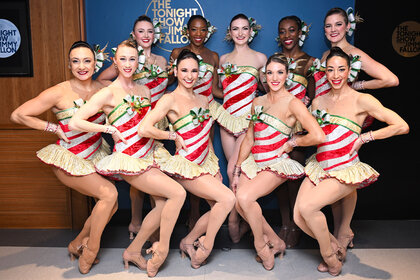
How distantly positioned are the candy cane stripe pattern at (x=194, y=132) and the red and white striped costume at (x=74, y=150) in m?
0.74

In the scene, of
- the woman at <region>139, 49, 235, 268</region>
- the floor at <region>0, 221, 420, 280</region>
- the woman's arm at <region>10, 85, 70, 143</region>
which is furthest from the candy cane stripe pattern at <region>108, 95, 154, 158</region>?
the floor at <region>0, 221, 420, 280</region>

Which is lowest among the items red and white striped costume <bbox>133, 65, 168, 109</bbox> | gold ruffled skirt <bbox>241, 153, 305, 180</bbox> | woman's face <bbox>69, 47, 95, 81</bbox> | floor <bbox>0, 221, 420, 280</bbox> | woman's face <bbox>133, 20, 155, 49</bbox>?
floor <bbox>0, 221, 420, 280</bbox>

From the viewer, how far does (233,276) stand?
331 centimetres

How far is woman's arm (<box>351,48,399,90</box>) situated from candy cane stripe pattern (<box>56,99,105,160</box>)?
2.48 m

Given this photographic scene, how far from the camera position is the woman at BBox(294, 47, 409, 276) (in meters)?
3.18

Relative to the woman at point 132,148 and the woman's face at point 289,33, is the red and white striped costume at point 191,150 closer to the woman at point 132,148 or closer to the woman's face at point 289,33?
the woman at point 132,148

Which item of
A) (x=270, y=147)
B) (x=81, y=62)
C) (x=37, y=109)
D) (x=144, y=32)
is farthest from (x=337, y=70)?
(x=37, y=109)

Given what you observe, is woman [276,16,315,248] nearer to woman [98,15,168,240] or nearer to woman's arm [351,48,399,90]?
woman's arm [351,48,399,90]

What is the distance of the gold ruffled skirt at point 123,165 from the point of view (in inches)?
126

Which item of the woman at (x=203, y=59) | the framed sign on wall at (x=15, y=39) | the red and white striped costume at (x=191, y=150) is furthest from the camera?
the framed sign on wall at (x=15, y=39)

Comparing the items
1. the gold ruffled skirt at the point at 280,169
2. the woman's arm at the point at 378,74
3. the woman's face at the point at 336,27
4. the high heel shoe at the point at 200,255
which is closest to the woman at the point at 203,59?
the gold ruffled skirt at the point at 280,169

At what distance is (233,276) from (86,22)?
124 inches

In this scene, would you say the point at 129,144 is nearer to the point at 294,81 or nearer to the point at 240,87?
the point at 240,87

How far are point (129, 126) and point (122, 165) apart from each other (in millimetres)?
337
